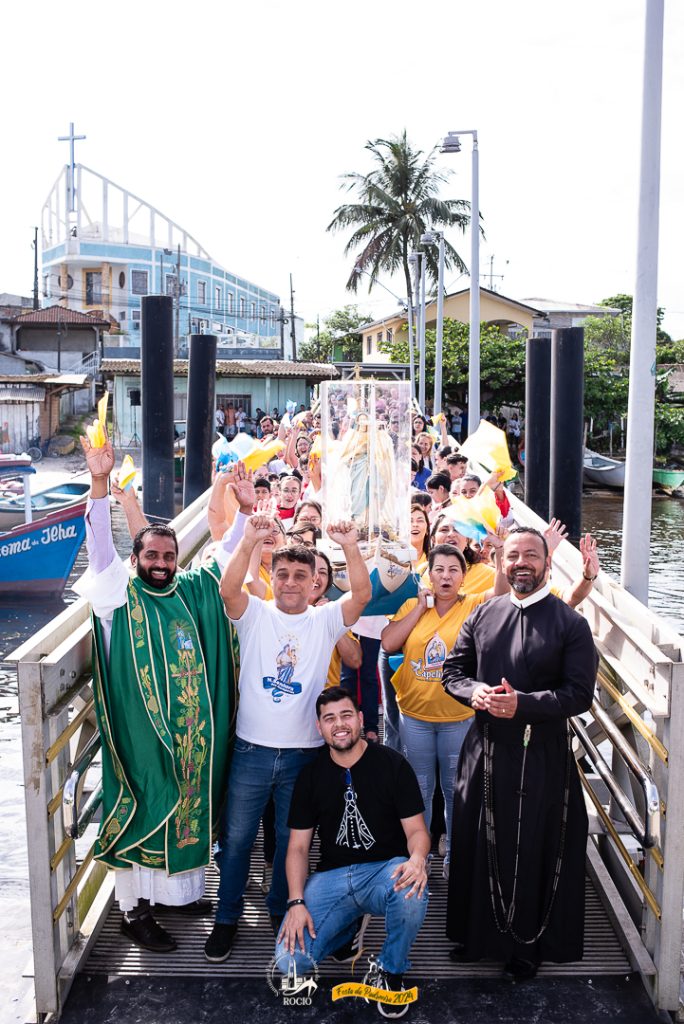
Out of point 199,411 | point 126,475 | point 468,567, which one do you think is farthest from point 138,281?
point 468,567

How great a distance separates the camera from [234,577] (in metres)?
4.17

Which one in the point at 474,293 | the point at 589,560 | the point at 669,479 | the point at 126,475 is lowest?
the point at 669,479

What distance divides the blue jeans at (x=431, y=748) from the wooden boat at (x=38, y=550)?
14.1 metres

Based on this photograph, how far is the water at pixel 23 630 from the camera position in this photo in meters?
5.15

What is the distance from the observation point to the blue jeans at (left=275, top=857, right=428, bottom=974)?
12.8ft

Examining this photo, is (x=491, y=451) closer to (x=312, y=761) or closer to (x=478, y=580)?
(x=478, y=580)

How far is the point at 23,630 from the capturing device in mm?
16781

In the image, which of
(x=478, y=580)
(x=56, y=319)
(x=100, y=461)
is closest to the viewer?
(x=100, y=461)

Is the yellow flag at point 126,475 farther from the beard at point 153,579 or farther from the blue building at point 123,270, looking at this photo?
the blue building at point 123,270

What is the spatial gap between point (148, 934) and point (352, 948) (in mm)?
870

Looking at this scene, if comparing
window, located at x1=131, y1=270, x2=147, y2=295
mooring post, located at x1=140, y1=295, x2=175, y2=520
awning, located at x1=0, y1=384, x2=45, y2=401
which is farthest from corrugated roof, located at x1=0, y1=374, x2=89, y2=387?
mooring post, located at x1=140, y1=295, x2=175, y2=520

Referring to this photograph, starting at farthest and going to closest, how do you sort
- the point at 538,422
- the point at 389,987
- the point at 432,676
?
the point at 538,422 < the point at 432,676 < the point at 389,987

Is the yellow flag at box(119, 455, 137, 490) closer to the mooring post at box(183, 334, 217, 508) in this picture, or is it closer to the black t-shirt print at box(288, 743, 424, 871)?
the black t-shirt print at box(288, 743, 424, 871)

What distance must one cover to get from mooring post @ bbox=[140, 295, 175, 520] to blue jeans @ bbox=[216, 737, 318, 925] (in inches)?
289
